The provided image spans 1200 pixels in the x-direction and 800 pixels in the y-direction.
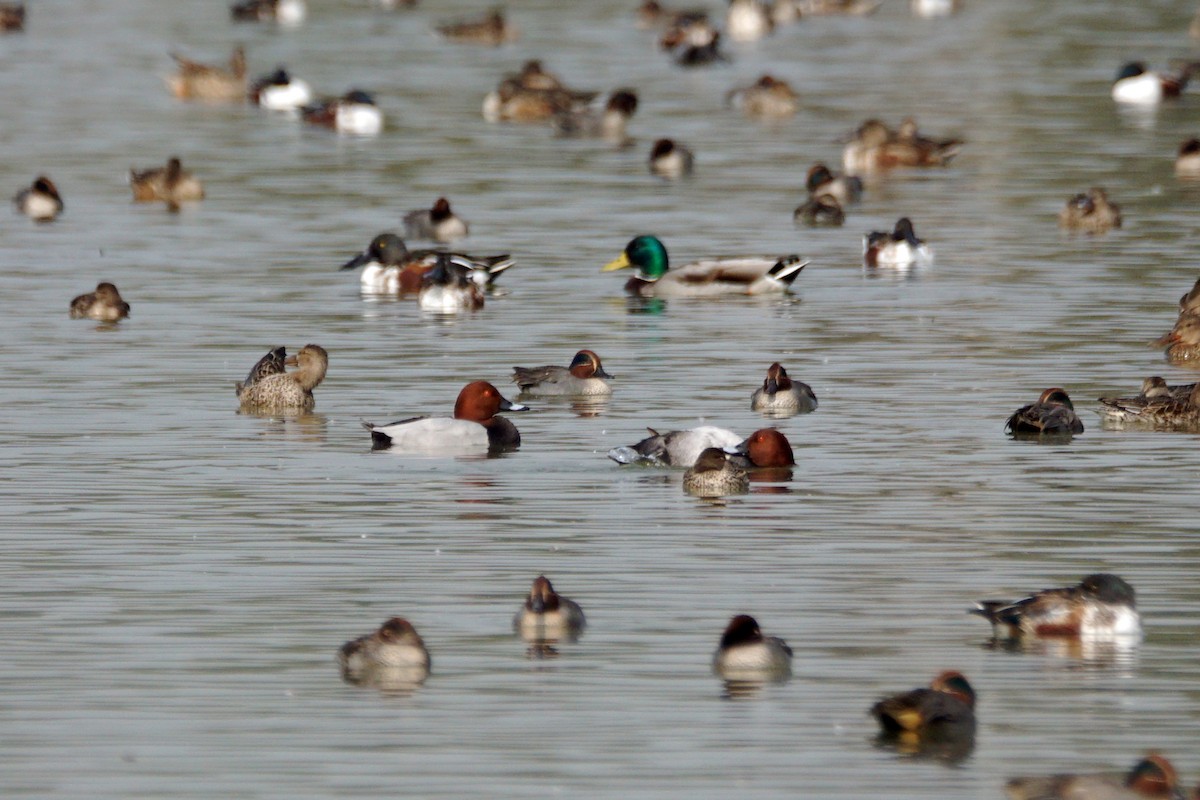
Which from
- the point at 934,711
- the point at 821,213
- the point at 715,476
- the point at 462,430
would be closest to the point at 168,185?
the point at 821,213

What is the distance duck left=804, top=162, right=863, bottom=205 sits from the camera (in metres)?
37.4

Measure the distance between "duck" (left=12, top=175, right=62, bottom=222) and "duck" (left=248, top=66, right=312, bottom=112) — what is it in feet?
48.2

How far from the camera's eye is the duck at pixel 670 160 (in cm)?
4078

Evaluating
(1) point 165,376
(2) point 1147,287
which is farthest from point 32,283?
(2) point 1147,287

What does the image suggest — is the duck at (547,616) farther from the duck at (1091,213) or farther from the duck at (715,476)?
the duck at (1091,213)

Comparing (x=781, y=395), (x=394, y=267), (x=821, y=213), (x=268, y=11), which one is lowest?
(x=781, y=395)

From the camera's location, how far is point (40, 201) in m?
36.4

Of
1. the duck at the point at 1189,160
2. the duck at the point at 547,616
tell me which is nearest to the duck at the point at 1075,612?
the duck at the point at 547,616

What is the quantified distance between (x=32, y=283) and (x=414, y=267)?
4682 mm

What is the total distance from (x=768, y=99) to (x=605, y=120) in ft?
11.9

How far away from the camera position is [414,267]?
30.3 m

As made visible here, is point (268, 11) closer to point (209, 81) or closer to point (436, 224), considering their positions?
point (209, 81)

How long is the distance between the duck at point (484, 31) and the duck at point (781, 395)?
4475 centimetres

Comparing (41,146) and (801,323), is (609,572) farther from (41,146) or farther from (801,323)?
(41,146)
